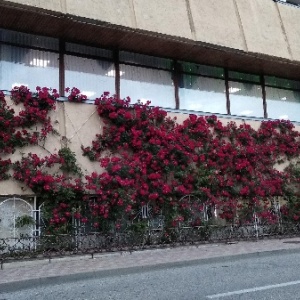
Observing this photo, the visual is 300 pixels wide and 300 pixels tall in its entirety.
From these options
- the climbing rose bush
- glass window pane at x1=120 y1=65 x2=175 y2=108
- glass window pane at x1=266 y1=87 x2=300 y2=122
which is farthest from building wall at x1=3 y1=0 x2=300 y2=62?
the climbing rose bush

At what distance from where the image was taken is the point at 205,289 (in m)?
6.43

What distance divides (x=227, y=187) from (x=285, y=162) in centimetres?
346

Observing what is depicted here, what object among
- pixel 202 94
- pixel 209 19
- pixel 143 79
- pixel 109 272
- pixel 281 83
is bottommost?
pixel 109 272

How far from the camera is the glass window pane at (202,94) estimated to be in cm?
1552

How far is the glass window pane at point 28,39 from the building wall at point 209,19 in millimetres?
1455

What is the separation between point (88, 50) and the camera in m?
13.6

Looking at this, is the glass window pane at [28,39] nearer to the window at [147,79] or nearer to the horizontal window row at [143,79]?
the horizontal window row at [143,79]

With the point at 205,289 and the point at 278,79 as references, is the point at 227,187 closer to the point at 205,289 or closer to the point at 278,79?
the point at 278,79

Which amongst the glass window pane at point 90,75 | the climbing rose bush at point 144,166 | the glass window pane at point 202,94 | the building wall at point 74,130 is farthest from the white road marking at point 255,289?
the glass window pane at point 202,94

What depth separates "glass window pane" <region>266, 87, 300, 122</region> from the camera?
17734 mm

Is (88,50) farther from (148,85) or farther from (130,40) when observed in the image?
(148,85)

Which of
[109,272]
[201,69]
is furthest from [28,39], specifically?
[109,272]

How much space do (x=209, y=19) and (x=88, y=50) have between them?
451 centimetres

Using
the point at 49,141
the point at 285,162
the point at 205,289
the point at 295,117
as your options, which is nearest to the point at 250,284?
the point at 205,289
